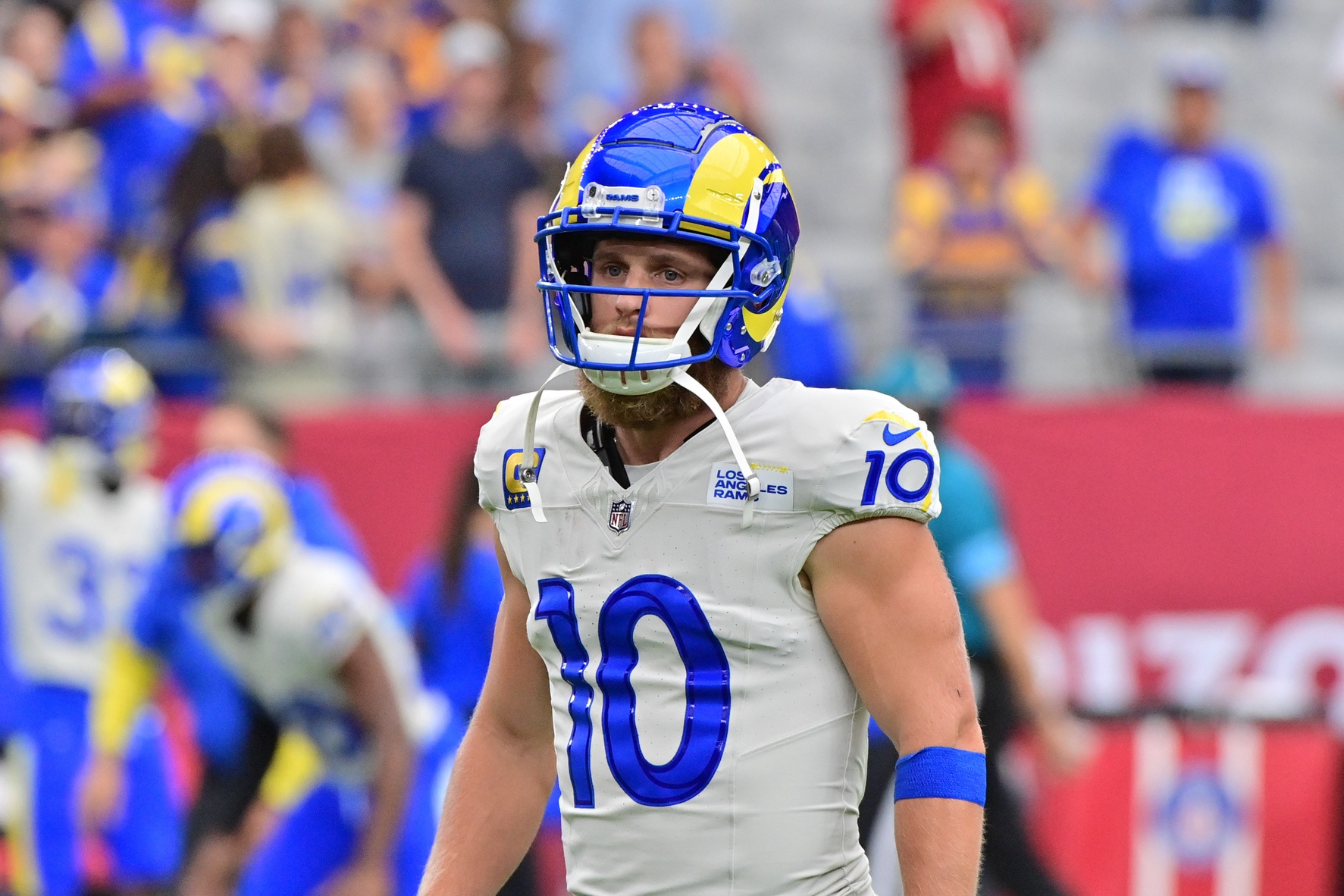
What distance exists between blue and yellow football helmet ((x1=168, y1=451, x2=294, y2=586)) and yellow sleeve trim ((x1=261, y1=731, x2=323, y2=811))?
0.53 metres

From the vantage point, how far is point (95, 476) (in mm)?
7719

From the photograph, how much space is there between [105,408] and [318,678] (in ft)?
6.63

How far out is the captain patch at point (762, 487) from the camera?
9.20 feet

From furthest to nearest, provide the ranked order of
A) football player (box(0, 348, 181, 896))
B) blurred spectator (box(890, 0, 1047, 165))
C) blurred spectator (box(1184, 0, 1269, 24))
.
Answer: blurred spectator (box(1184, 0, 1269, 24))
blurred spectator (box(890, 0, 1047, 165))
football player (box(0, 348, 181, 896))

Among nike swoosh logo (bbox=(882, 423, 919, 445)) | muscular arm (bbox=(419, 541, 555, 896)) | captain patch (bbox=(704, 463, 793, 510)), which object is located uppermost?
nike swoosh logo (bbox=(882, 423, 919, 445))

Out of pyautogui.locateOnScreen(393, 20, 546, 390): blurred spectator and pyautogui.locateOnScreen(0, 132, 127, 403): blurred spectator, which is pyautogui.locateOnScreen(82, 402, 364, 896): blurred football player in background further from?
pyautogui.locateOnScreen(393, 20, 546, 390): blurred spectator

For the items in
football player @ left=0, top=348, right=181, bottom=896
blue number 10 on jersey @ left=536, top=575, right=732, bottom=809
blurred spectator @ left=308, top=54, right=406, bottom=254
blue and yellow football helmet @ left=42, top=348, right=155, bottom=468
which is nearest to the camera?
blue number 10 on jersey @ left=536, top=575, right=732, bottom=809

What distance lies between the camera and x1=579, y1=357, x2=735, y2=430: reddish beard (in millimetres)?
2869

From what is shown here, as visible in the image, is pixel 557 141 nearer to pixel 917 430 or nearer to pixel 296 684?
pixel 296 684

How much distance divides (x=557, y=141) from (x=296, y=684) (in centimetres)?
406

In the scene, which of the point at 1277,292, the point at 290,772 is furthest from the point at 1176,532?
the point at 290,772

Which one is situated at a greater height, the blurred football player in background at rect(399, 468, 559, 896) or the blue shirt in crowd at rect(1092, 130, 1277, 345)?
the blue shirt in crowd at rect(1092, 130, 1277, 345)

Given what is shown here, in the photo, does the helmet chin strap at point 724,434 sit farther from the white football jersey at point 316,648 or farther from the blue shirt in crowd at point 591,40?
the blue shirt in crowd at point 591,40

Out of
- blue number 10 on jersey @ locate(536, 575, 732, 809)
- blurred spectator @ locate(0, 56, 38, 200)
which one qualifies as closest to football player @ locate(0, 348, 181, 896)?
blurred spectator @ locate(0, 56, 38, 200)
